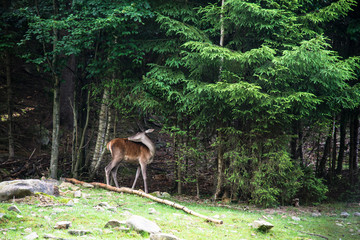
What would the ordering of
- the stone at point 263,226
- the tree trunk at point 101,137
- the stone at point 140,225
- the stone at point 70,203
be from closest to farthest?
the stone at point 140,225 < the stone at point 263,226 < the stone at point 70,203 < the tree trunk at point 101,137

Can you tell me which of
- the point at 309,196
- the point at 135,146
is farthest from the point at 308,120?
the point at 135,146

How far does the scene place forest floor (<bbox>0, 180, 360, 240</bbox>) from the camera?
16.3 feet

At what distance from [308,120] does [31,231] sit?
26.8 feet

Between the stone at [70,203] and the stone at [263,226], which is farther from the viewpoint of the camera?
the stone at [70,203]

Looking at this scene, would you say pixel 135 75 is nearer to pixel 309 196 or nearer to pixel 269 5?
pixel 269 5

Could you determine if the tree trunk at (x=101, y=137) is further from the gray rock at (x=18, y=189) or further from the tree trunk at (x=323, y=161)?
the tree trunk at (x=323, y=161)

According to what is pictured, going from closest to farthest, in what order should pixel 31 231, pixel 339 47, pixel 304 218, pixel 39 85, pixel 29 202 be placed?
pixel 31 231 < pixel 29 202 < pixel 304 218 < pixel 339 47 < pixel 39 85

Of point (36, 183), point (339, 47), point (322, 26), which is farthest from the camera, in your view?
point (339, 47)

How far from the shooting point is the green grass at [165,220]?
495cm

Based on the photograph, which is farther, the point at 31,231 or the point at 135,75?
the point at 135,75

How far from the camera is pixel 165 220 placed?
6395 mm

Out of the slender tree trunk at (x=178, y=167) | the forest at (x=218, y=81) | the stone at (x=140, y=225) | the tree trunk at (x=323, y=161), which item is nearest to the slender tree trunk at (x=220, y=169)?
the forest at (x=218, y=81)

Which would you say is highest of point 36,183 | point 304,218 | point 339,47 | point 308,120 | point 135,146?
point 339,47

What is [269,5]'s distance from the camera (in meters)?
9.66
